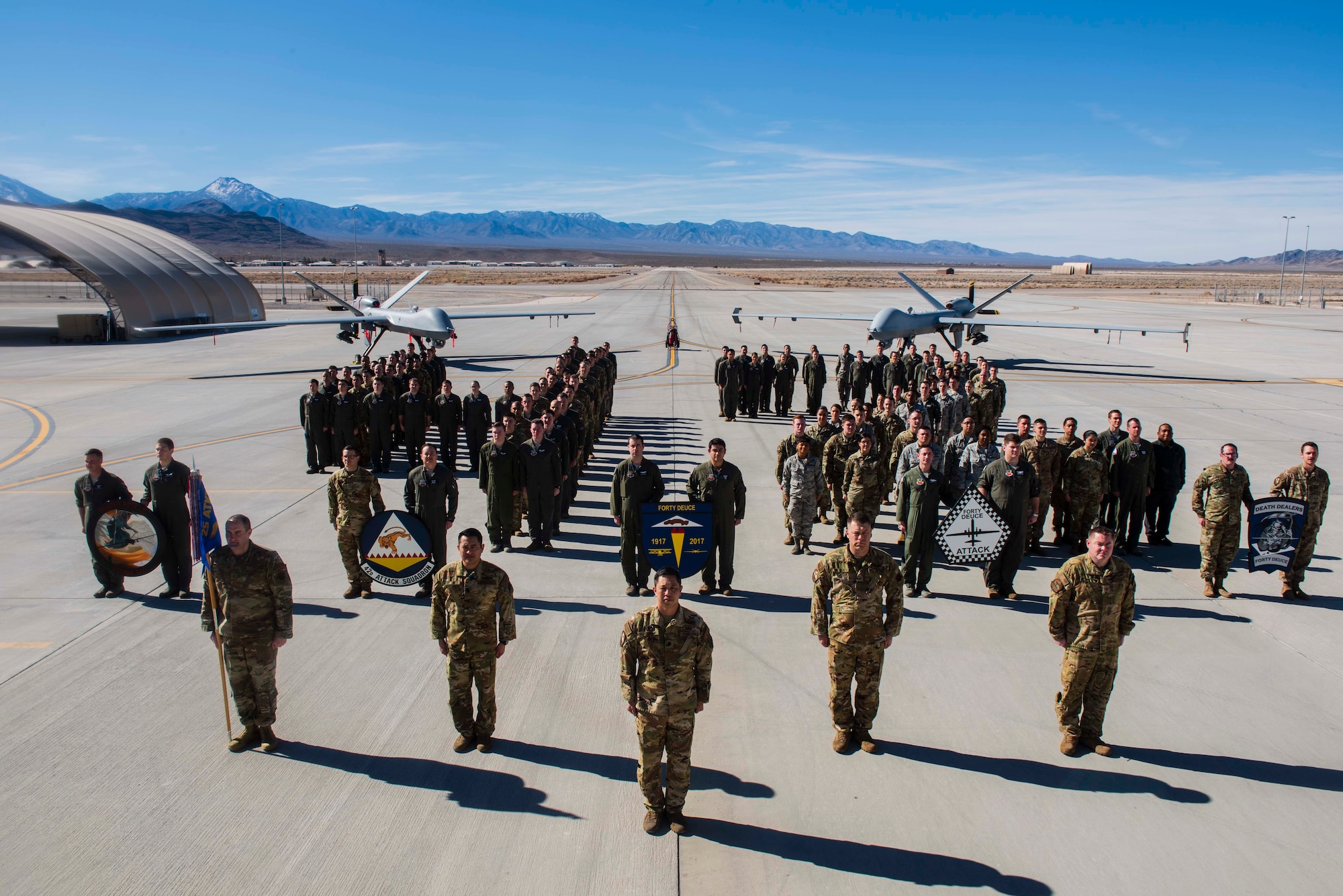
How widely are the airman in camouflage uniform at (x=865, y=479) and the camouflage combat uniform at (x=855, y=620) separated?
346 cm

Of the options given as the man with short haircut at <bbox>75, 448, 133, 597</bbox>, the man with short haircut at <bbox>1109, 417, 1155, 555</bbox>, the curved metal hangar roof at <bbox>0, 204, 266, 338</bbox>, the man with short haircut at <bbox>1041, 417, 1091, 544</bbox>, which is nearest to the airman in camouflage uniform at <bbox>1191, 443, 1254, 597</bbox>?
the man with short haircut at <bbox>1109, 417, 1155, 555</bbox>

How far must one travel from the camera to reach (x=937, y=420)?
1462 cm

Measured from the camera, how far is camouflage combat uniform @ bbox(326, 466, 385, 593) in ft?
27.9

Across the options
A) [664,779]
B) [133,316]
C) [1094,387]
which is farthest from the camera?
[133,316]

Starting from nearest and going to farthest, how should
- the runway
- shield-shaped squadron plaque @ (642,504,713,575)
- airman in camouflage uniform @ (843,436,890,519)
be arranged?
the runway < shield-shaped squadron plaque @ (642,504,713,575) < airman in camouflage uniform @ (843,436,890,519)

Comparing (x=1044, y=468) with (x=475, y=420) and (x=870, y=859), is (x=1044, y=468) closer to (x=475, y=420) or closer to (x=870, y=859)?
(x=870, y=859)

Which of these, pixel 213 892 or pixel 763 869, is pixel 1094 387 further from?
pixel 213 892

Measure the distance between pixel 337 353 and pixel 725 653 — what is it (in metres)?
30.4

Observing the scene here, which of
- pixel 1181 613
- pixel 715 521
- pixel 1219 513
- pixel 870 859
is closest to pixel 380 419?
pixel 715 521

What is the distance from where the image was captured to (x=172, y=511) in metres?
8.61

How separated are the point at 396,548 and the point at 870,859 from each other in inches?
214

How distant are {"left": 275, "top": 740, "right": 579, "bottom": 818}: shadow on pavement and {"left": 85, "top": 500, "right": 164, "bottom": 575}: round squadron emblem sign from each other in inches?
148

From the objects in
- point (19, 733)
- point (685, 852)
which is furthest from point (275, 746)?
point (685, 852)

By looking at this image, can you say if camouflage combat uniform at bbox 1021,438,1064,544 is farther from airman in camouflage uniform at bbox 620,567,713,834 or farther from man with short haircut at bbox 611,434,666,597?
airman in camouflage uniform at bbox 620,567,713,834
